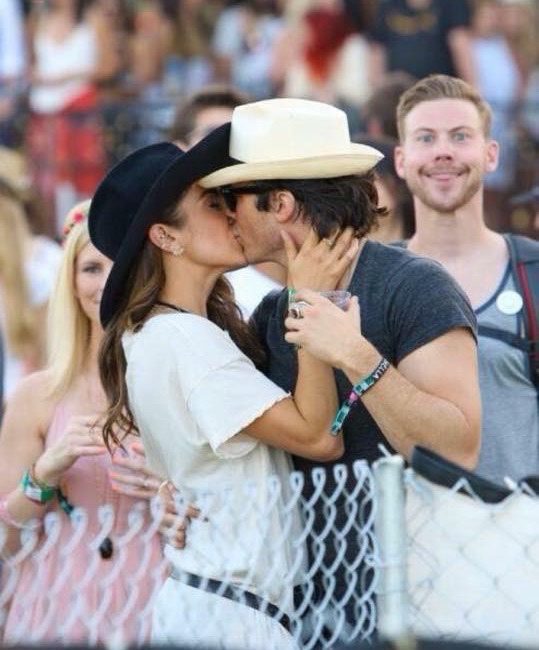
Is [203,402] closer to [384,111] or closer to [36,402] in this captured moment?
[36,402]

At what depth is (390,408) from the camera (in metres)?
3.92

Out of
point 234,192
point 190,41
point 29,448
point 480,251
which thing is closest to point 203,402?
point 234,192

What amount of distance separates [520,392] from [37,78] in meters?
7.21

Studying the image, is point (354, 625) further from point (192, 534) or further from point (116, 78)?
point (116, 78)

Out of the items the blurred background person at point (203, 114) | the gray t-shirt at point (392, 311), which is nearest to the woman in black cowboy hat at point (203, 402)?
the gray t-shirt at point (392, 311)

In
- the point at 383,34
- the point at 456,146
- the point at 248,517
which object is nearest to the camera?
the point at 248,517

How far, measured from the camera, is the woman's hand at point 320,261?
4.07 metres

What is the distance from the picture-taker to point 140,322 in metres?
4.27

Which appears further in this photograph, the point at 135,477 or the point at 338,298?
the point at 135,477

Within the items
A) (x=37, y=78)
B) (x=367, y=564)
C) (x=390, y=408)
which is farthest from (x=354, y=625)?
(x=37, y=78)

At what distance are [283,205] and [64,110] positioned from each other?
299 inches

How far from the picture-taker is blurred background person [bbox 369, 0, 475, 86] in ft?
35.5

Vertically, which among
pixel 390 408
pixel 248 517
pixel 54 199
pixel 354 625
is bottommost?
pixel 54 199

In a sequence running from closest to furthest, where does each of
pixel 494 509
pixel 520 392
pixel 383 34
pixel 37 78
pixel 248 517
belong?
pixel 494 509 → pixel 248 517 → pixel 520 392 → pixel 383 34 → pixel 37 78
